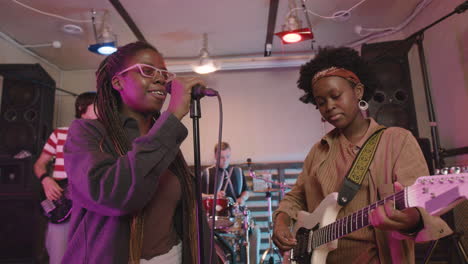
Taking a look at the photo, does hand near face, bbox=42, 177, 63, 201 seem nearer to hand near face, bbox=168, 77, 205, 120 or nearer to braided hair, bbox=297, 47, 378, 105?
hand near face, bbox=168, 77, 205, 120

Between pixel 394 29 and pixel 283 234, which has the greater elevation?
pixel 394 29

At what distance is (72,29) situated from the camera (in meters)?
5.14

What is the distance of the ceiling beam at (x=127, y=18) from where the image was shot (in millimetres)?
4461

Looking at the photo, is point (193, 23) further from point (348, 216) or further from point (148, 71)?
point (348, 216)

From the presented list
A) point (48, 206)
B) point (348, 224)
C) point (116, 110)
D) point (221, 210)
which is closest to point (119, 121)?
point (116, 110)

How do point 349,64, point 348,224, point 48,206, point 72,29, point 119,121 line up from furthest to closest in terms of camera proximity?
point 72,29 → point 48,206 → point 349,64 → point 348,224 → point 119,121

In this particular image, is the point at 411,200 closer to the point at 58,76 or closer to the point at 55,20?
the point at 55,20

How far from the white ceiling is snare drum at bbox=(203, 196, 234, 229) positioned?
2.72 meters

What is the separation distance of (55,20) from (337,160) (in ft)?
16.1

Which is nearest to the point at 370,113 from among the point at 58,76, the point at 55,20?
the point at 55,20

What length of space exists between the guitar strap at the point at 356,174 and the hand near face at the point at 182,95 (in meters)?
0.86

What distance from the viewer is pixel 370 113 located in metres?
4.21

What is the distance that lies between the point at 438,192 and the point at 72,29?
5.48 m

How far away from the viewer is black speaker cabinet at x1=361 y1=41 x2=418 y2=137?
13.8 feet
